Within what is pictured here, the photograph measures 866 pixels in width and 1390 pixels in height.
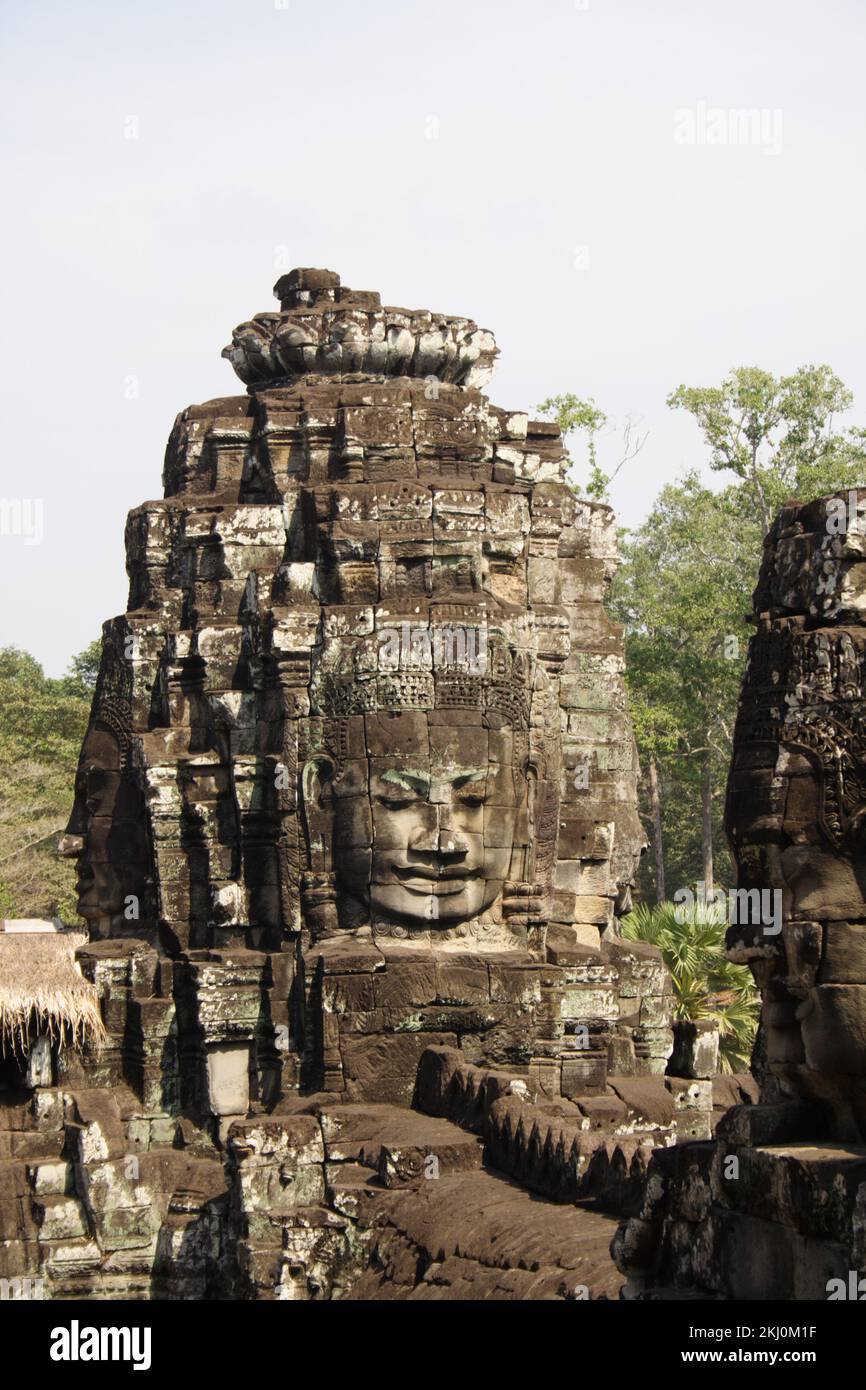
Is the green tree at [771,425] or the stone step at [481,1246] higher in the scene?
the green tree at [771,425]

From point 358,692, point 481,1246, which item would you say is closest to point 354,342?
point 358,692

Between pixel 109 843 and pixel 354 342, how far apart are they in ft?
15.4

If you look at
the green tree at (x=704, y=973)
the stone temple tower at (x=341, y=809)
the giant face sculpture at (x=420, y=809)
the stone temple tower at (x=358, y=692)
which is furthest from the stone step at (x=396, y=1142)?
the green tree at (x=704, y=973)

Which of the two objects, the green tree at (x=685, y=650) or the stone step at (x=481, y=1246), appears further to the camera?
the green tree at (x=685, y=650)

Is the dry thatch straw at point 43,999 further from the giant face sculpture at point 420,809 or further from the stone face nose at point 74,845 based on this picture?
the giant face sculpture at point 420,809

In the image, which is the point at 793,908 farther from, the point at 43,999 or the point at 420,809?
the point at 43,999

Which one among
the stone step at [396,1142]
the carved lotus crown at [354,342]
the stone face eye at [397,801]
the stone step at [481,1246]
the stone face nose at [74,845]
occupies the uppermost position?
the carved lotus crown at [354,342]

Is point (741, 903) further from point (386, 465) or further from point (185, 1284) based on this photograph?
point (386, 465)

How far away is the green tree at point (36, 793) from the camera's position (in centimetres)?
3341

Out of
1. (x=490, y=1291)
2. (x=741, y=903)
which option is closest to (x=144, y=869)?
(x=490, y=1291)

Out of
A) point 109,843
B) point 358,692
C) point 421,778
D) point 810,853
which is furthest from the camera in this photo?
point 109,843

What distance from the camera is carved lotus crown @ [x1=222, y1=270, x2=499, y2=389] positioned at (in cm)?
1883

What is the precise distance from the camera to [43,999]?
1709 cm

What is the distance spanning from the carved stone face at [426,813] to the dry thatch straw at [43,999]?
8.10 ft
